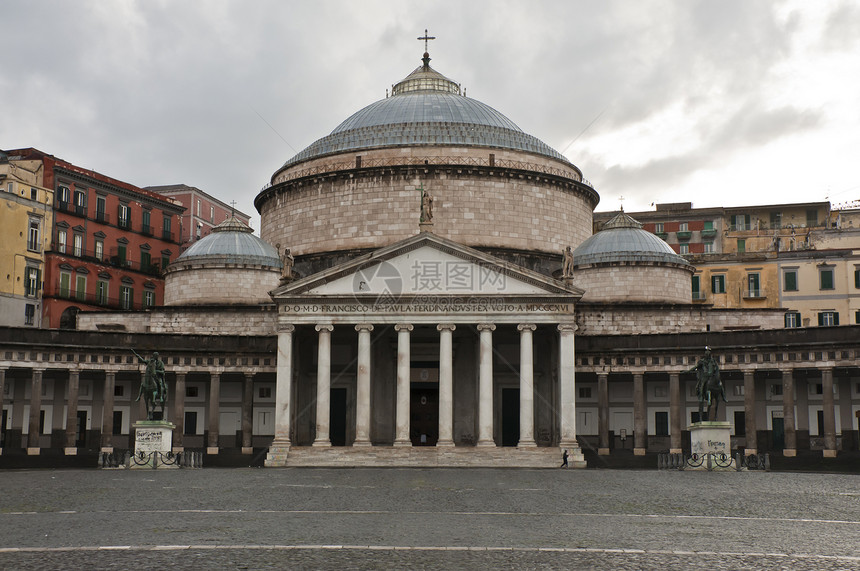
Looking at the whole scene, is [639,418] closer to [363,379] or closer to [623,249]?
[623,249]

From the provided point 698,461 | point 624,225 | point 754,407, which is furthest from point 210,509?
point 624,225

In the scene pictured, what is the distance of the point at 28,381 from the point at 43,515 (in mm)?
40335

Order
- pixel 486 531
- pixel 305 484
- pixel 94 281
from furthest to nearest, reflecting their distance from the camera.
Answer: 1. pixel 94 281
2. pixel 305 484
3. pixel 486 531

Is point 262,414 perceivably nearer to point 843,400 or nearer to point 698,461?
point 698,461

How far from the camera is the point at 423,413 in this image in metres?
56.9

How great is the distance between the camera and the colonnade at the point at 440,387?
5031 cm

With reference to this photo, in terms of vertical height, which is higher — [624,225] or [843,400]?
[624,225]

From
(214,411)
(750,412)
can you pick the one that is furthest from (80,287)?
(750,412)

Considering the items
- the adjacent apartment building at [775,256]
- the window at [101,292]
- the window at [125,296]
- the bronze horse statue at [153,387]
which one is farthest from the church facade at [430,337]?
the adjacent apartment building at [775,256]

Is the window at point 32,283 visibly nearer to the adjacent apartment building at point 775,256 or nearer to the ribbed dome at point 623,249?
the ribbed dome at point 623,249

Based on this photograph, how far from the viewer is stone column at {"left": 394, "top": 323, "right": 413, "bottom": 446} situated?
5047 cm

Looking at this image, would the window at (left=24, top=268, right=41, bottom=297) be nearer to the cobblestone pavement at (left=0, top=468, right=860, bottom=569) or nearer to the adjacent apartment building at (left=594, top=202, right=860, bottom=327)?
the cobblestone pavement at (left=0, top=468, right=860, bottom=569)

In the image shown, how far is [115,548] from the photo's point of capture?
15.5 meters

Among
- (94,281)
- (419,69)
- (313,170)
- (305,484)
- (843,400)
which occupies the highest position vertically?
(419,69)
